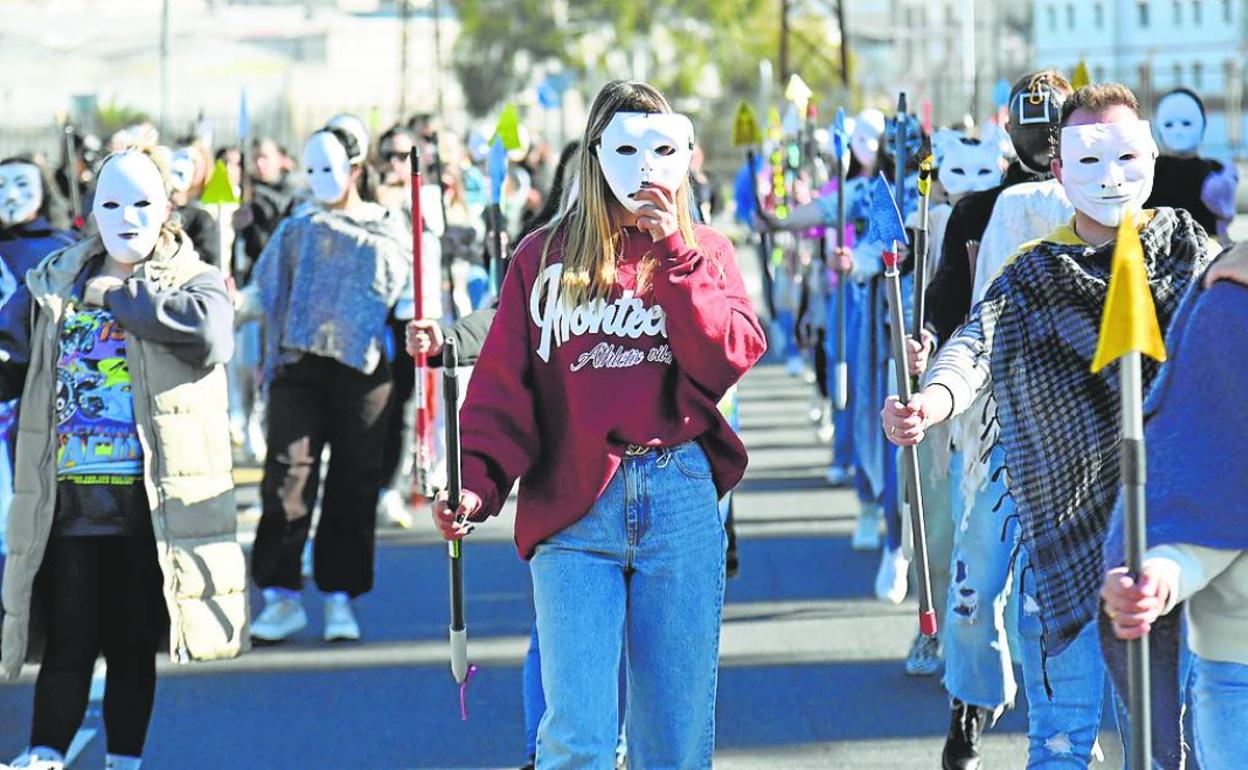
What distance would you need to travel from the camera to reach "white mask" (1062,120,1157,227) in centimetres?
489

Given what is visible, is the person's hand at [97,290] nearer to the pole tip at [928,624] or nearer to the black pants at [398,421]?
the pole tip at [928,624]

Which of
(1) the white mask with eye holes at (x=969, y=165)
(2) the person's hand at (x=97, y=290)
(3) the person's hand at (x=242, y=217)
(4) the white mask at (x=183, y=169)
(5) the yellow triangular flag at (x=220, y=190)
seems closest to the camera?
(2) the person's hand at (x=97, y=290)

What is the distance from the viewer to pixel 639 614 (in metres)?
4.82

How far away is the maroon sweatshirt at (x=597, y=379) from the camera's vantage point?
4734 mm

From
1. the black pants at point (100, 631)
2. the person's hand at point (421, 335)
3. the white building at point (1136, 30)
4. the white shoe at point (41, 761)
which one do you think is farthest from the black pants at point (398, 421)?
the white building at point (1136, 30)

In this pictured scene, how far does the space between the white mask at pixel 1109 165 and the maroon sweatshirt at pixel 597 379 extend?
771 millimetres

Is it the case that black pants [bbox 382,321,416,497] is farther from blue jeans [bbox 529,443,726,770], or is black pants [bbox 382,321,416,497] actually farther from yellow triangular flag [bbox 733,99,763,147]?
blue jeans [bbox 529,443,726,770]

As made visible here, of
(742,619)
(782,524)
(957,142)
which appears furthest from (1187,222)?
(782,524)

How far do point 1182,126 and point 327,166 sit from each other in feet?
11.9

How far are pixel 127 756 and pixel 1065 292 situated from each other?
9.76 ft

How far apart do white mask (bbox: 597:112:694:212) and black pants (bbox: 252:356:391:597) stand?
155 inches

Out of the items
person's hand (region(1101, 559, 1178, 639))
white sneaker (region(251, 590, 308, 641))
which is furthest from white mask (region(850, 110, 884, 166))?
person's hand (region(1101, 559, 1178, 639))

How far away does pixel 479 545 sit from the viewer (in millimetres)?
11148

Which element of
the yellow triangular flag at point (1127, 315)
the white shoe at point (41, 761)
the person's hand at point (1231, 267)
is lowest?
the white shoe at point (41, 761)
